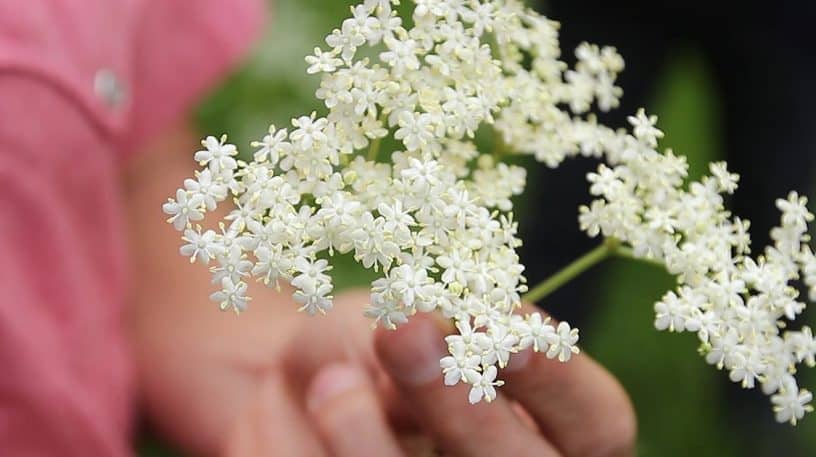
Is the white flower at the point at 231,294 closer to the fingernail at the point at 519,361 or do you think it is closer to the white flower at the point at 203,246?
the white flower at the point at 203,246

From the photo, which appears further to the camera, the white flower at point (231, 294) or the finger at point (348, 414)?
the finger at point (348, 414)

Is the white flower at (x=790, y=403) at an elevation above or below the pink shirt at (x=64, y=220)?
below

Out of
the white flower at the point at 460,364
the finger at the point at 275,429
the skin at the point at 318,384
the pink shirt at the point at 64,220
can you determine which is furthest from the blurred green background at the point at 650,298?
the white flower at the point at 460,364

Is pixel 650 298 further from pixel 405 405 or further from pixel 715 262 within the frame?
pixel 715 262

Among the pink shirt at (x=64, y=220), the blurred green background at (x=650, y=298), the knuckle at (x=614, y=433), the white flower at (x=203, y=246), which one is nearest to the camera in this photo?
the white flower at (x=203, y=246)

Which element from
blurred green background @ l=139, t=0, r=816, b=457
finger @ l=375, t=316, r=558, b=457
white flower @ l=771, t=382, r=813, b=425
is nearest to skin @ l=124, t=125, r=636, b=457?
finger @ l=375, t=316, r=558, b=457

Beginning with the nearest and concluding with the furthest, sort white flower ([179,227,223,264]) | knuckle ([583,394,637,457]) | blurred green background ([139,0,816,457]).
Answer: white flower ([179,227,223,264])
knuckle ([583,394,637,457])
blurred green background ([139,0,816,457])

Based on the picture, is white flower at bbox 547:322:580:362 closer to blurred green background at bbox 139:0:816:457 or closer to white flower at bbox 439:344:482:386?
white flower at bbox 439:344:482:386
